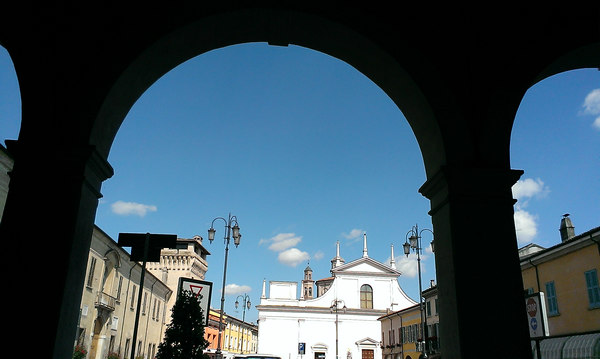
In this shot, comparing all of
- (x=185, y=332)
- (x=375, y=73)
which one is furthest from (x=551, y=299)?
Result: (x=375, y=73)

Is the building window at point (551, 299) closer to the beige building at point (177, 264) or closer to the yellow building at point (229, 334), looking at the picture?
the beige building at point (177, 264)

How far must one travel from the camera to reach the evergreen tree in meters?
10.6

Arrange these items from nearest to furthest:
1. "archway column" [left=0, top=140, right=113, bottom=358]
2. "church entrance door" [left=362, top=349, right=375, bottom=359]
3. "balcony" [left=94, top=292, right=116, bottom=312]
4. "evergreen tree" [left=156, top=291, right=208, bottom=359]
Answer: "archway column" [left=0, top=140, right=113, bottom=358], "evergreen tree" [left=156, top=291, right=208, bottom=359], "balcony" [left=94, top=292, right=116, bottom=312], "church entrance door" [left=362, top=349, right=375, bottom=359]

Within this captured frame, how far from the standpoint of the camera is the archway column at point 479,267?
4.27m

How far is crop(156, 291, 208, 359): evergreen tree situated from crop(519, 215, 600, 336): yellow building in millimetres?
13823

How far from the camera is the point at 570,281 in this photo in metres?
17.6

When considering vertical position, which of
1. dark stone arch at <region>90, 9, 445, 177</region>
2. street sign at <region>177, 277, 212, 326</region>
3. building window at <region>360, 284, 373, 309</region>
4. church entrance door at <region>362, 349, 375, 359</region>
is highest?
building window at <region>360, 284, 373, 309</region>

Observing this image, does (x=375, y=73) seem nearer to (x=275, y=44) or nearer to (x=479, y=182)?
(x=275, y=44)

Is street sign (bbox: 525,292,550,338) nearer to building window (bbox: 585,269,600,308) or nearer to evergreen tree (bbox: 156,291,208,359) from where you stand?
evergreen tree (bbox: 156,291,208,359)

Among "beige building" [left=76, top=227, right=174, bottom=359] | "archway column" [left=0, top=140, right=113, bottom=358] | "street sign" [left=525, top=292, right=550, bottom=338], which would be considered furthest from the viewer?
"beige building" [left=76, top=227, right=174, bottom=359]

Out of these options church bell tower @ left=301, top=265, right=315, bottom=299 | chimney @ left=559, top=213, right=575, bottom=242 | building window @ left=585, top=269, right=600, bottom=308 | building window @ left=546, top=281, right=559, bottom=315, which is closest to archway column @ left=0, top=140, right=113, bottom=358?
building window @ left=585, top=269, right=600, bottom=308

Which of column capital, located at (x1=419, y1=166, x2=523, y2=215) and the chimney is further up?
the chimney

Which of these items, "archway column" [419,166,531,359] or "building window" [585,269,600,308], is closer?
"archway column" [419,166,531,359]

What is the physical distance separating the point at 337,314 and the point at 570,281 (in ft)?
117
